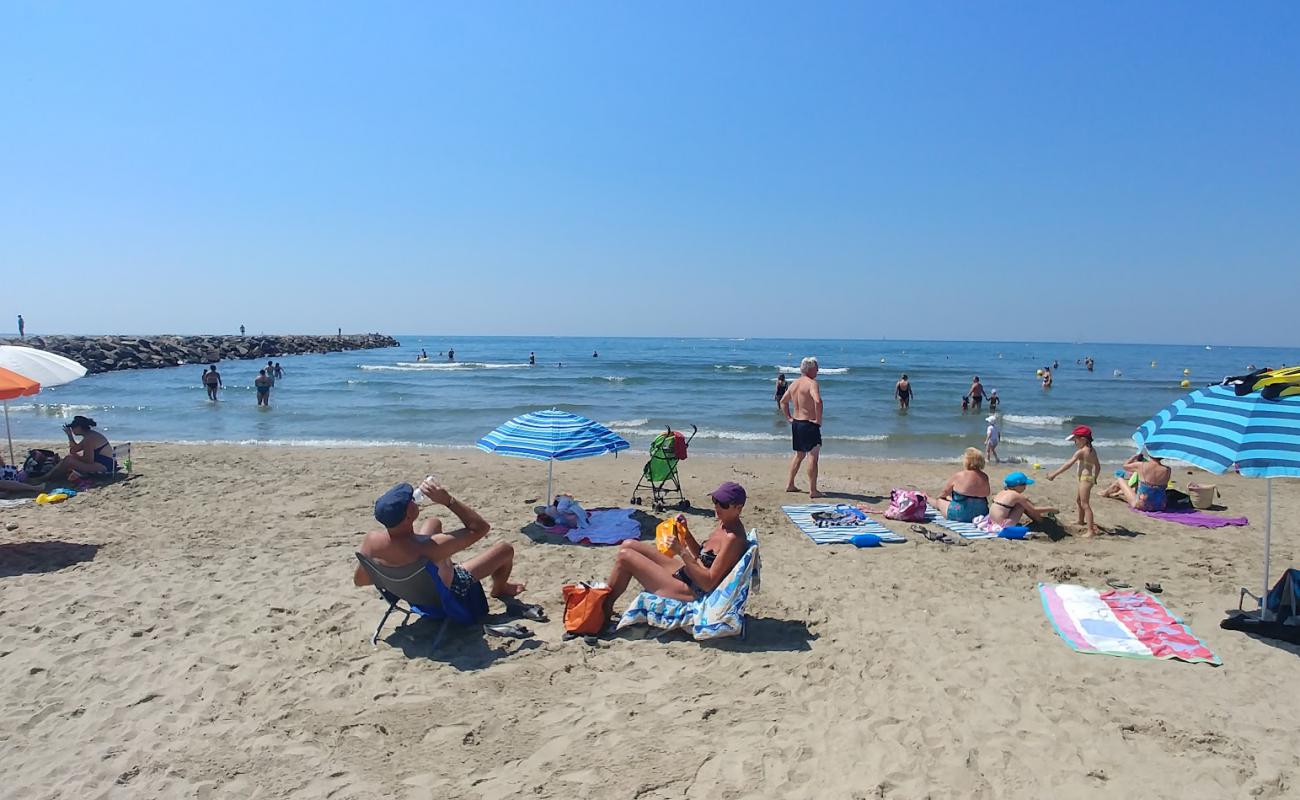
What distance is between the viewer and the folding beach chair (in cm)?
423

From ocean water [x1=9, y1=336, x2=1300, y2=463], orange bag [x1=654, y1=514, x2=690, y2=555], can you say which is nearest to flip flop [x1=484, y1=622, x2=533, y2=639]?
orange bag [x1=654, y1=514, x2=690, y2=555]

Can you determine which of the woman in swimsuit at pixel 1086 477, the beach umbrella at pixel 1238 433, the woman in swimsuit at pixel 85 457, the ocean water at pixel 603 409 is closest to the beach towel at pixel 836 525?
the woman in swimsuit at pixel 1086 477

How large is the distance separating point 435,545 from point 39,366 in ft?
19.4

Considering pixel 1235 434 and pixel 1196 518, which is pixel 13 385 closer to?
pixel 1235 434

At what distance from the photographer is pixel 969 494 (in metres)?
7.70

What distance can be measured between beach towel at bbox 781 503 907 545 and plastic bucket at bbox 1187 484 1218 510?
4435 millimetres

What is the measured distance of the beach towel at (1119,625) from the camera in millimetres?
4301

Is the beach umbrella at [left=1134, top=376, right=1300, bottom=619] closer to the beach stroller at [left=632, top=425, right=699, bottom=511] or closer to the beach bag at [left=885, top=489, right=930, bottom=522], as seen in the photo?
the beach bag at [left=885, top=489, right=930, bottom=522]

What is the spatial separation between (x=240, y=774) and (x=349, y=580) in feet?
8.25

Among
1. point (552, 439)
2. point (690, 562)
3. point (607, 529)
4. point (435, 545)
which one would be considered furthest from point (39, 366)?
point (690, 562)

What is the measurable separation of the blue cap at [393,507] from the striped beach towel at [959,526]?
5495 mm

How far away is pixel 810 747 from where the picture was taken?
10.9ft

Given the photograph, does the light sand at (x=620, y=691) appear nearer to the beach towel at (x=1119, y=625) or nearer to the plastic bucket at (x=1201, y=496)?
the beach towel at (x=1119, y=625)

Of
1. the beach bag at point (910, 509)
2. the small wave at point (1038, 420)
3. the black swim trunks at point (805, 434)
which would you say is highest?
the black swim trunks at point (805, 434)
